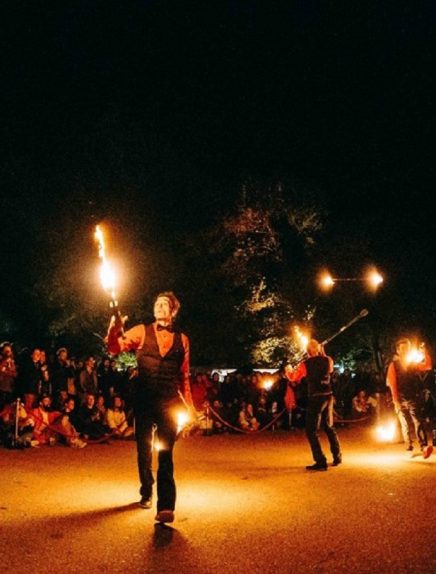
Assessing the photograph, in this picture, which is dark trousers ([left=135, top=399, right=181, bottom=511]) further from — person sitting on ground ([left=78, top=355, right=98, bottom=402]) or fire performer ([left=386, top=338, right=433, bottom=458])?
person sitting on ground ([left=78, top=355, right=98, bottom=402])

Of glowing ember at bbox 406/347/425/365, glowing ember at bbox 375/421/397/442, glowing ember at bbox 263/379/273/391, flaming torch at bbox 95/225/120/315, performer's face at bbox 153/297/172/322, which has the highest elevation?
flaming torch at bbox 95/225/120/315

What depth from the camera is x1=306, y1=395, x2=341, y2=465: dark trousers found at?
9.33 meters

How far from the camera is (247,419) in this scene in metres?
15.9

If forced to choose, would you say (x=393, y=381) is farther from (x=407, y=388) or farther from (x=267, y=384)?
(x=267, y=384)

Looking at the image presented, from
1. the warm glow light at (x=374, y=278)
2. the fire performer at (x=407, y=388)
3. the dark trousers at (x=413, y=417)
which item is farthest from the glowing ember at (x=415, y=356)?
the warm glow light at (x=374, y=278)

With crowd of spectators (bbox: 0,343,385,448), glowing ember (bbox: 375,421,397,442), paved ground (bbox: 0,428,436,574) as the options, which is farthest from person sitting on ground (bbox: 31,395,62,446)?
glowing ember (bbox: 375,421,397,442)

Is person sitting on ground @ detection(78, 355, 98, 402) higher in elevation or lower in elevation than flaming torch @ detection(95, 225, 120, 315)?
lower

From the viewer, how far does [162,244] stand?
2530 centimetres

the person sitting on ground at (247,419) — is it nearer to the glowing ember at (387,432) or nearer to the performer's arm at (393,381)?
the glowing ember at (387,432)

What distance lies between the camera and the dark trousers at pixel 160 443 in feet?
19.3

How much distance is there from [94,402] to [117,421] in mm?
656

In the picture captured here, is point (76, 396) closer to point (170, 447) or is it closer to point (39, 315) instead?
point (170, 447)

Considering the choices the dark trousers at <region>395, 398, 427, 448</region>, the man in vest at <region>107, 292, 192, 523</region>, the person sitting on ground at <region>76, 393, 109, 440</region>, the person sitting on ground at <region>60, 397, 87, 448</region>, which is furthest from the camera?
the person sitting on ground at <region>76, 393, 109, 440</region>

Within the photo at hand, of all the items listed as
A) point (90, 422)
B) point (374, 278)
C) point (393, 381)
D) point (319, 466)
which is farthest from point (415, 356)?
point (374, 278)
